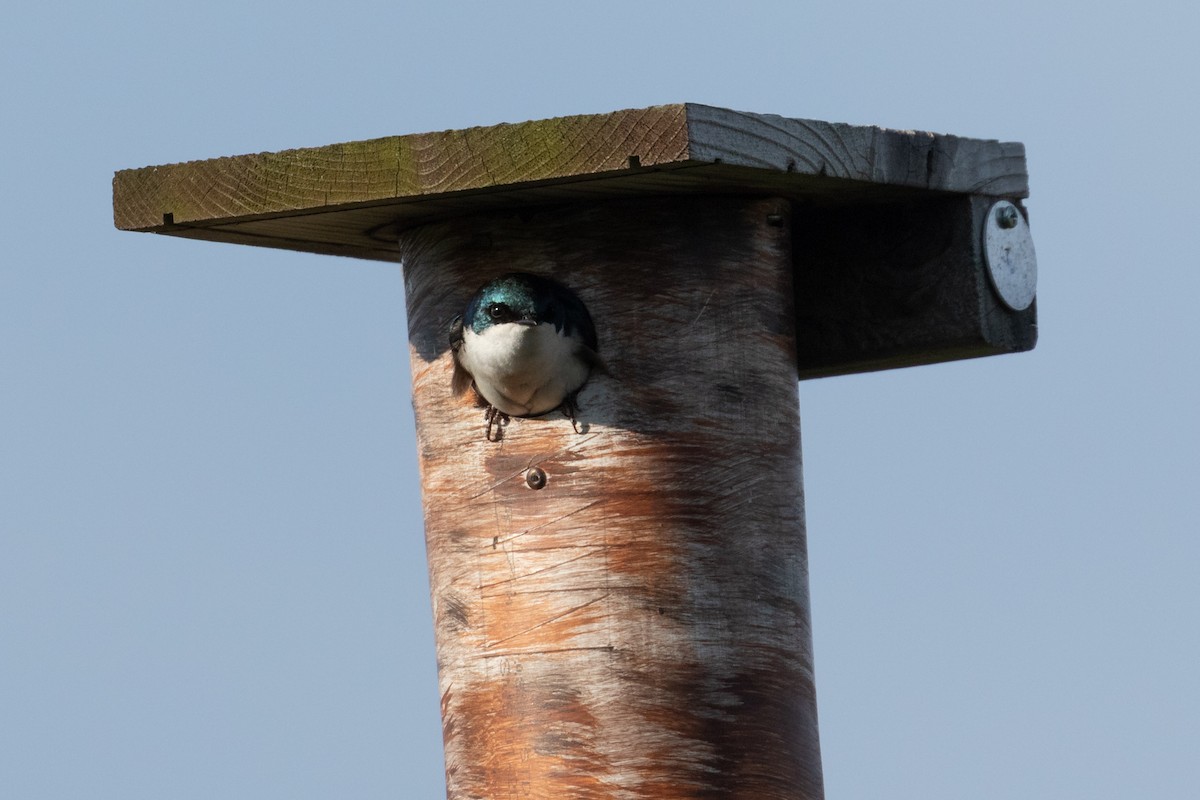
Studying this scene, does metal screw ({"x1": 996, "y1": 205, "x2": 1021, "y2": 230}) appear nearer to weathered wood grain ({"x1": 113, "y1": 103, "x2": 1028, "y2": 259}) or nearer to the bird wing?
Result: weathered wood grain ({"x1": 113, "y1": 103, "x2": 1028, "y2": 259})

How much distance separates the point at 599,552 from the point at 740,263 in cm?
58

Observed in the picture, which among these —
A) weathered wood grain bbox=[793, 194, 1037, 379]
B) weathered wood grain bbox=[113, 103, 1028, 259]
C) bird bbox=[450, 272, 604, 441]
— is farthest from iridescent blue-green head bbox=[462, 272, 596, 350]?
weathered wood grain bbox=[793, 194, 1037, 379]

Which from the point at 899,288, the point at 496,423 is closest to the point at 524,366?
the point at 496,423

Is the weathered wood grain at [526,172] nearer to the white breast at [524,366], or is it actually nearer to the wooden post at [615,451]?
the wooden post at [615,451]

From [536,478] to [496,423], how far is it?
133 millimetres

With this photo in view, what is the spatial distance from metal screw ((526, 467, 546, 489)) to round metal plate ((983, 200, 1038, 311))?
101 cm

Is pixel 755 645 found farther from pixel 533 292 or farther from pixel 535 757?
pixel 533 292

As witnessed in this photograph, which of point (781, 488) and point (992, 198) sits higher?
point (992, 198)

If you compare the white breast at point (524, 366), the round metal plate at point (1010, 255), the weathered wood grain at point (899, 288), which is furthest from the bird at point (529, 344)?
the round metal plate at point (1010, 255)

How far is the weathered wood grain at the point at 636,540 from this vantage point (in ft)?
13.7

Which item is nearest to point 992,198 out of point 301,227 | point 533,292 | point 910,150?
point 910,150

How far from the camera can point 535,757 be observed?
4215mm

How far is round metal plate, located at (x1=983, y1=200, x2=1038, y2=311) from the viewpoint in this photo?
468 cm

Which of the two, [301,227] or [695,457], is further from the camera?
[301,227]
